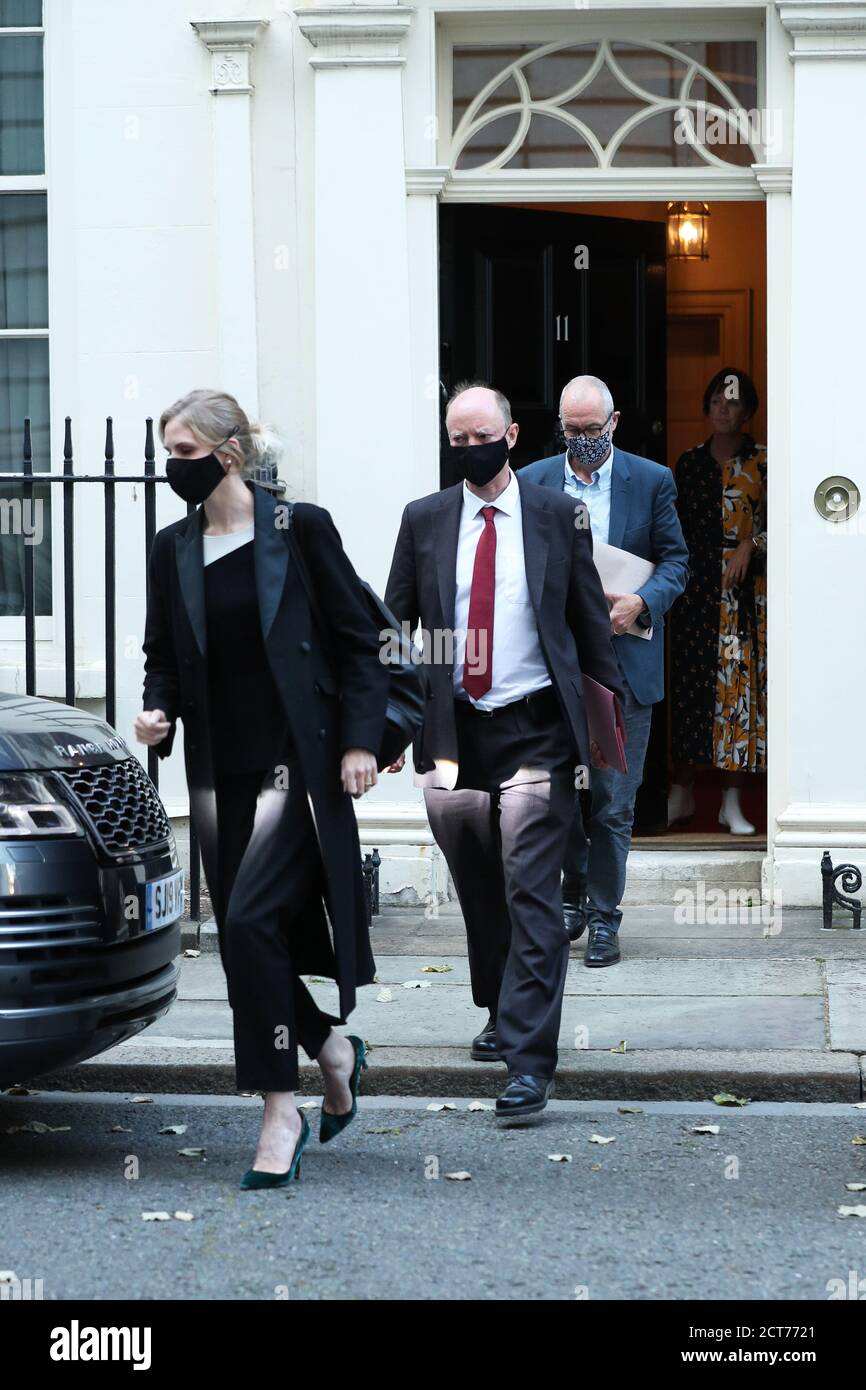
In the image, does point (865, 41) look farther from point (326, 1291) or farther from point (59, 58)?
point (326, 1291)

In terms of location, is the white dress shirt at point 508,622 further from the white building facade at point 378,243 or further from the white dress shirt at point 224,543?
the white building facade at point 378,243

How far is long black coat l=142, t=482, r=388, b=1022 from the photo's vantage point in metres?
4.99

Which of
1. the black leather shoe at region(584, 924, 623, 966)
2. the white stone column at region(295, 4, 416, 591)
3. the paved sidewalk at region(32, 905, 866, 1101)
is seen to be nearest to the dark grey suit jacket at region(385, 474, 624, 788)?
the paved sidewalk at region(32, 905, 866, 1101)

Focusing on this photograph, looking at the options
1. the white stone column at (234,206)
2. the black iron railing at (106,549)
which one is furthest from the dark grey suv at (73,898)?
the white stone column at (234,206)

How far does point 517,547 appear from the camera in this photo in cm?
592

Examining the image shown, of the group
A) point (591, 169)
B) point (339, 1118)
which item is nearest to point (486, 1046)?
point (339, 1118)

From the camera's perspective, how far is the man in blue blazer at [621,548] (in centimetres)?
719

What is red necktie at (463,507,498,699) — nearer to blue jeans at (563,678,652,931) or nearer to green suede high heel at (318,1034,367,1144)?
green suede high heel at (318,1034,367,1144)

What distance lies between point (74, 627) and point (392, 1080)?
3412 mm

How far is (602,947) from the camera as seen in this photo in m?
7.50

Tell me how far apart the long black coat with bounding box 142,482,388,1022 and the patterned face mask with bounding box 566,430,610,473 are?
223cm
